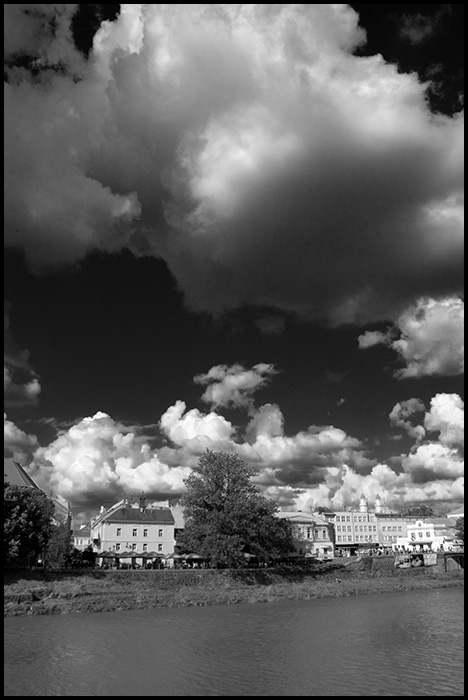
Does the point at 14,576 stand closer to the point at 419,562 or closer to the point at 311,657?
the point at 311,657

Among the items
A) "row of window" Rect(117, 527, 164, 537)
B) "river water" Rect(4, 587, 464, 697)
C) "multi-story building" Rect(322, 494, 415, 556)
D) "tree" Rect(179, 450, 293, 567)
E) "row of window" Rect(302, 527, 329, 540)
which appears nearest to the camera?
"river water" Rect(4, 587, 464, 697)

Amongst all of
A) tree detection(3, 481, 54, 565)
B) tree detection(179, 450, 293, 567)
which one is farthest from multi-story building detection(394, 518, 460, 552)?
tree detection(3, 481, 54, 565)

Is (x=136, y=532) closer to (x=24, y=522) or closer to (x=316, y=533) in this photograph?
(x=24, y=522)

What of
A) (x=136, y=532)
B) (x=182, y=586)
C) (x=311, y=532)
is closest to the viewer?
(x=182, y=586)

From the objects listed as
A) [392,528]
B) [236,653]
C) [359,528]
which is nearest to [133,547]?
[236,653]

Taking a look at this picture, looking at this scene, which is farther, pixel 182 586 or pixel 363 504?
pixel 363 504

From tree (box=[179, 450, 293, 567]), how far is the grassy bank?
288 centimetres

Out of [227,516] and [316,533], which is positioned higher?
[227,516]

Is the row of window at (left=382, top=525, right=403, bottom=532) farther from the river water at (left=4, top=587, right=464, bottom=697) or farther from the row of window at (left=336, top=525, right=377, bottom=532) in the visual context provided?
the river water at (left=4, top=587, right=464, bottom=697)

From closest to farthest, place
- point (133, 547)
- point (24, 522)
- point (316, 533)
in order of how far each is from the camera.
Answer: point (24, 522), point (133, 547), point (316, 533)

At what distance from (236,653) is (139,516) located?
232ft

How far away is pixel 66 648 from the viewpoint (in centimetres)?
3162

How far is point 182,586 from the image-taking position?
61.0 meters

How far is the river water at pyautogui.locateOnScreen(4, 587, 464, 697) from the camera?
23422 mm
